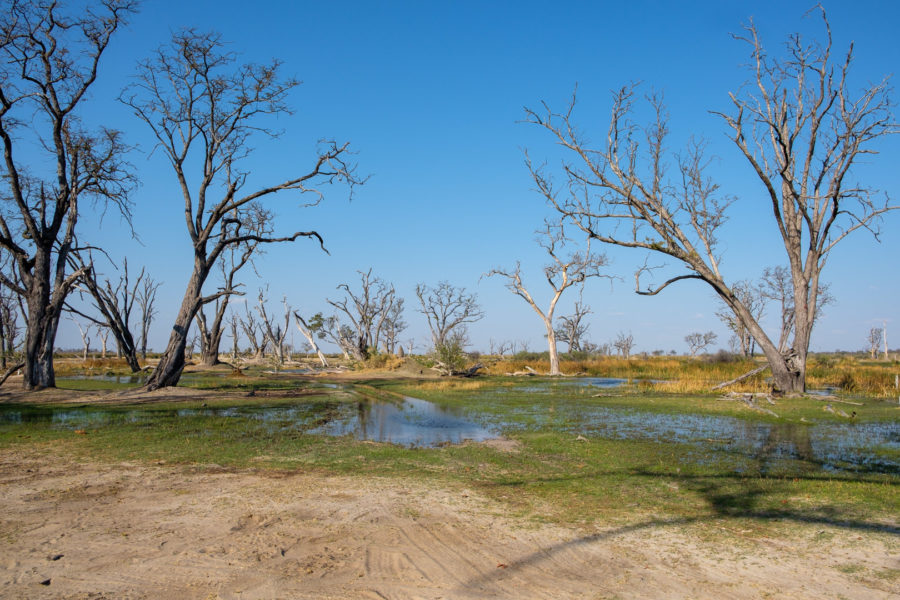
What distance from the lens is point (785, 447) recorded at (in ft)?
37.6

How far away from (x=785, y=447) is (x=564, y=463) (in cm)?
489

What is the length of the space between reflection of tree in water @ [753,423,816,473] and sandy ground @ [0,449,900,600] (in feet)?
13.4

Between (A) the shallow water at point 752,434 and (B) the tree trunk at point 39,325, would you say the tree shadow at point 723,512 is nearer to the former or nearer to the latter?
(A) the shallow water at point 752,434

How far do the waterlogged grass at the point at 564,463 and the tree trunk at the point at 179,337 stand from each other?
320 cm

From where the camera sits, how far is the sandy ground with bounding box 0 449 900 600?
4586 millimetres

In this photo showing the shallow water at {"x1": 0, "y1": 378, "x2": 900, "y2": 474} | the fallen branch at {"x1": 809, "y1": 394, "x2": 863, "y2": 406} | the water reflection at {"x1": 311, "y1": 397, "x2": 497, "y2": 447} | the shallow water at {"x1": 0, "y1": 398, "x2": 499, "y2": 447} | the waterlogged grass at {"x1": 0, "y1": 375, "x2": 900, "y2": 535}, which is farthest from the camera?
the fallen branch at {"x1": 809, "y1": 394, "x2": 863, "y2": 406}

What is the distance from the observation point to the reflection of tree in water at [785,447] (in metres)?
9.87

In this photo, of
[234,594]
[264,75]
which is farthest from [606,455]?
[264,75]

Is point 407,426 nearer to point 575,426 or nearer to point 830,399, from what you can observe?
point 575,426

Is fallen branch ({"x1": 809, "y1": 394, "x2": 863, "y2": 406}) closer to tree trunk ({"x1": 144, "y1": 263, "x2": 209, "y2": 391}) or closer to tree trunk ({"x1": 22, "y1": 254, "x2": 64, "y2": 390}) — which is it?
tree trunk ({"x1": 144, "y1": 263, "x2": 209, "y2": 391})

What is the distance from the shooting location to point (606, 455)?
10.2 meters

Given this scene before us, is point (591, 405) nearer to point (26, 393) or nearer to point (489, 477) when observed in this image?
point (489, 477)

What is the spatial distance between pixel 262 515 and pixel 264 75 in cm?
1776

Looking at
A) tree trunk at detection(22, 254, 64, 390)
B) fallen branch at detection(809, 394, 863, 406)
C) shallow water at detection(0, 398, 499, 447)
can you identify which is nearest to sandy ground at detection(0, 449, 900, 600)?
shallow water at detection(0, 398, 499, 447)
